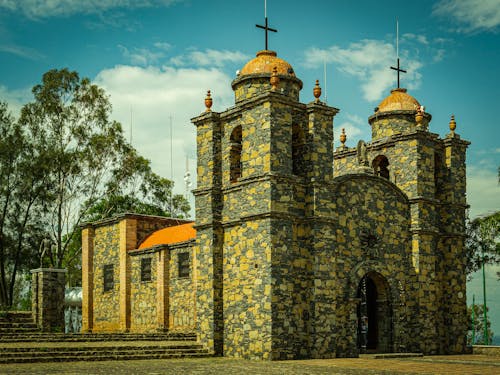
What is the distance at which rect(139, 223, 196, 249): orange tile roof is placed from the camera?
2775 cm

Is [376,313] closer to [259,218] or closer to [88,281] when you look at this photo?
[259,218]

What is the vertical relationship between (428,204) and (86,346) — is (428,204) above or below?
above

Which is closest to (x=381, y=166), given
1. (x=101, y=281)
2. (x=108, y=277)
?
(x=108, y=277)

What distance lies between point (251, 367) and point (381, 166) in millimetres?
11881

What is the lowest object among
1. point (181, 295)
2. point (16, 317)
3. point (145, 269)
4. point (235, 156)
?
point (16, 317)

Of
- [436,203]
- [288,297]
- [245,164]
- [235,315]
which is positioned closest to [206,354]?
[235,315]

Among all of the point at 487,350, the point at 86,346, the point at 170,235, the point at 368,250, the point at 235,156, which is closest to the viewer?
the point at 86,346

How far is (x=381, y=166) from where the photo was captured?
86.0ft

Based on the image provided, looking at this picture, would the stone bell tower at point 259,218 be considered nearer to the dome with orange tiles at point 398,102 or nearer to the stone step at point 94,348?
the stone step at point 94,348

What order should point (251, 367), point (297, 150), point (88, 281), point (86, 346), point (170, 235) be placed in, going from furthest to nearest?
point (88, 281), point (170, 235), point (297, 150), point (86, 346), point (251, 367)

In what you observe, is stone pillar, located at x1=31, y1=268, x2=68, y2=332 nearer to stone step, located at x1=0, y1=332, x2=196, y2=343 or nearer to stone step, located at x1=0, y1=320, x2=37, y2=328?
stone step, located at x1=0, y1=320, x2=37, y2=328

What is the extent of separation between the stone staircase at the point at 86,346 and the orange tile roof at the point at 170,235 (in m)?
4.46

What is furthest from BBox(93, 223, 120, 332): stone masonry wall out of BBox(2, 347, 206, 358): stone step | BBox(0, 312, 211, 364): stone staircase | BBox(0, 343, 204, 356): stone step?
BBox(2, 347, 206, 358): stone step

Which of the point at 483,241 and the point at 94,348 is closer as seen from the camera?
the point at 94,348
